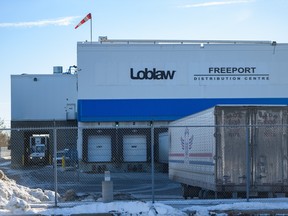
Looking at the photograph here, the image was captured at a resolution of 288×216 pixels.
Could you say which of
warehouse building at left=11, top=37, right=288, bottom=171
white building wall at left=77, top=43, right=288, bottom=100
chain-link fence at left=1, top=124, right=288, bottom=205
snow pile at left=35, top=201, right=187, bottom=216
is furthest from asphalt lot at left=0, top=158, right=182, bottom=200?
white building wall at left=77, top=43, right=288, bottom=100

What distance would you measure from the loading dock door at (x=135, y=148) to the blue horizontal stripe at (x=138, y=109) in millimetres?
2738

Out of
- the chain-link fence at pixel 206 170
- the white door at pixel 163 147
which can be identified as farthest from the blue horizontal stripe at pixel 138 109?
the chain-link fence at pixel 206 170

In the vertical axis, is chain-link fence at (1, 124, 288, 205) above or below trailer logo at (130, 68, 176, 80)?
below

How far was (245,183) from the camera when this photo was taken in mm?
14461

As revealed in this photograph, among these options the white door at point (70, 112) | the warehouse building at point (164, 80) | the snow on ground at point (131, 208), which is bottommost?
the snow on ground at point (131, 208)

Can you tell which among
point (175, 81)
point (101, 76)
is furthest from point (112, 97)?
point (175, 81)

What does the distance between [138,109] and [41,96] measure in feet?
47.1

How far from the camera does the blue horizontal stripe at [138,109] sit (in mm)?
42969

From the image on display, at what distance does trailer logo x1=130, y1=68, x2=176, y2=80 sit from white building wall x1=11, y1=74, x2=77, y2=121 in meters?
12.1

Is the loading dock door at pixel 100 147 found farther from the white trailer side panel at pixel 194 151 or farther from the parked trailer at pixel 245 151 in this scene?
the parked trailer at pixel 245 151

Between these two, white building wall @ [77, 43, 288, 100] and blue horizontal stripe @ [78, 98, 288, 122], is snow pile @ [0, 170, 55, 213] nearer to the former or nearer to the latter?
blue horizontal stripe @ [78, 98, 288, 122]

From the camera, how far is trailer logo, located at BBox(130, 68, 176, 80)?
4397cm

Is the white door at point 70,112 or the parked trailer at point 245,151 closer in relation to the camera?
the parked trailer at point 245,151

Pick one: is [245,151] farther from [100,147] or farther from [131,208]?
[100,147]
